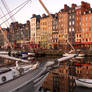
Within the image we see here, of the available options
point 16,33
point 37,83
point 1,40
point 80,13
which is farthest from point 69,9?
point 37,83

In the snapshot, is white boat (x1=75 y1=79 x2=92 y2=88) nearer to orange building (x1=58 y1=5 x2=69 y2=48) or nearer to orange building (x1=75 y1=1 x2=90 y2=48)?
orange building (x1=75 y1=1 x2=90 y2=48)

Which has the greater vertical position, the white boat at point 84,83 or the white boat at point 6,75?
the white boat at point 6,75

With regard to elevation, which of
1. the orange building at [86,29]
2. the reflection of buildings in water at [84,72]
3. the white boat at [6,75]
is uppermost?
the orange building at [86,29]

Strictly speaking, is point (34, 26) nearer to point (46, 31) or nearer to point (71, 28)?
point (46, 31)

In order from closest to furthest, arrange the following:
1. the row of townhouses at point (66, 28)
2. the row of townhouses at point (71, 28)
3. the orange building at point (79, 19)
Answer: the row of townhouses at point (71, 28) → the row of townhouses at point (66, 28) → the orange building at point (79, 19)

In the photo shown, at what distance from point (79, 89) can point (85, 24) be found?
208ft

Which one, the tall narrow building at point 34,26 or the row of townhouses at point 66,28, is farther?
the tall narrow building at point 34,26

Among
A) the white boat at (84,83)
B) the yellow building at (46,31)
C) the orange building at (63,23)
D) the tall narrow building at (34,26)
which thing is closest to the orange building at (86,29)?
the orange building at (63,23)

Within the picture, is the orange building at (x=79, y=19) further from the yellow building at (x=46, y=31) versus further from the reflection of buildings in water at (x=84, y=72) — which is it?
the reflection of buildings in water at (x=84, y=72)

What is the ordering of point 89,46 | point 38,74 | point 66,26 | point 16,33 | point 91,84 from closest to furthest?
point 38,74 < point 91,84 < point 89,46 < point 66,26 < point 16,33

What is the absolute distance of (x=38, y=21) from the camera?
99.7m

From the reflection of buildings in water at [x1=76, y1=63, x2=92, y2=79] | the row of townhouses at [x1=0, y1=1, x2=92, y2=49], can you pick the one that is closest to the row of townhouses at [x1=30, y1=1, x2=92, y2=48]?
the row of townhouses at [x1=0, y1=1, x2=92, y2=49]

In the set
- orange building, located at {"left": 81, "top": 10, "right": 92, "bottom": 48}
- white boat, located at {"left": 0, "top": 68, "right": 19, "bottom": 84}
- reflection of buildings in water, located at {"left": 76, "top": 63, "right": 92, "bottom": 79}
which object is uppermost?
orange building, located at {"left": 81, "top": 10, "right": 92, "bottom": 48}

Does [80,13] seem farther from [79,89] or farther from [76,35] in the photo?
[79,89]
